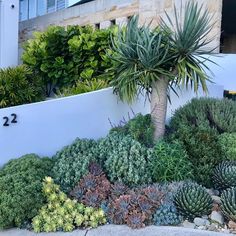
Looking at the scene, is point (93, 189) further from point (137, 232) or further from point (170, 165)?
point (170, 165)

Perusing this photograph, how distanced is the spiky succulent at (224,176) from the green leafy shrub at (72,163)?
2.01 metres

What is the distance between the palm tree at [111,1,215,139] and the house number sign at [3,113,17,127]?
2.00 meters

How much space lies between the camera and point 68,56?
10.0 meters

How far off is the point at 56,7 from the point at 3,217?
44.2 ft

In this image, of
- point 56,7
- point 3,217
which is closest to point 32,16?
point 56,7

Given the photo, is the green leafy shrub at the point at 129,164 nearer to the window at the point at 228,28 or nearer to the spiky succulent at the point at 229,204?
the spiky succulent at the point at 229,204

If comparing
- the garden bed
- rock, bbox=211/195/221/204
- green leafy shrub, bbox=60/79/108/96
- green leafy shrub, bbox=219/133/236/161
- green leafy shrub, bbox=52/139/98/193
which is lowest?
the garden bed

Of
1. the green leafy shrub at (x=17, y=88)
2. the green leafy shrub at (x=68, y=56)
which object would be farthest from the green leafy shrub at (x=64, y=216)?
the green leafy shrub at (x=68, y=56)

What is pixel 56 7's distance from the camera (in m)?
17.0

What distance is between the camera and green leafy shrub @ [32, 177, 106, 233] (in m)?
5.13

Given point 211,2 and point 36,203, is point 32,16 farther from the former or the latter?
point 36,203

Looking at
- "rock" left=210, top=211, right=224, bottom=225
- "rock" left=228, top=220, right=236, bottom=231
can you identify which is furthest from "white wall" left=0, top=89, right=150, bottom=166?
"rock" left=228, top=220, right=236, bottom=231

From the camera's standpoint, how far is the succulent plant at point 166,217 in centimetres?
497

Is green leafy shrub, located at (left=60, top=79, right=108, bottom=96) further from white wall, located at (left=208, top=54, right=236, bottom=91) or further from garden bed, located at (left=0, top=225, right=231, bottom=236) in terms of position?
garden bed, located at (left=0, top=225, right=231, bottom=236)
